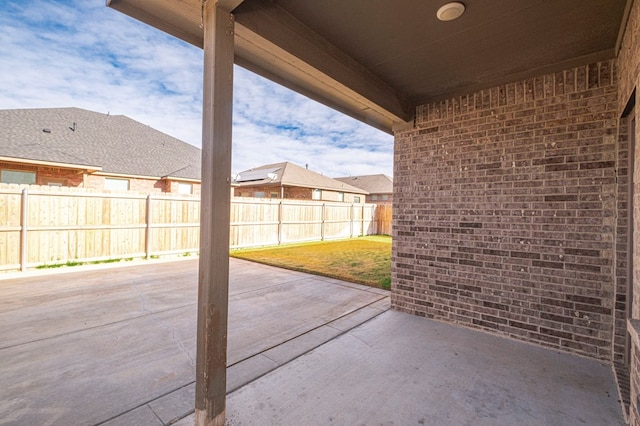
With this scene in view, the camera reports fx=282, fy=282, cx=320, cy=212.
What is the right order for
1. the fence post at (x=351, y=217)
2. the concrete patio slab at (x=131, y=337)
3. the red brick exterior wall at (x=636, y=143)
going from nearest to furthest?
the red brick exterior wall at (x=636, y=143) < the concrete patio slab at (x=131, y=337) < the fence post at (x=351, y=217)

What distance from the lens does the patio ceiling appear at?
2.23 metres

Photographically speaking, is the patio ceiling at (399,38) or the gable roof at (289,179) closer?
the patio ceiling at (399,38)

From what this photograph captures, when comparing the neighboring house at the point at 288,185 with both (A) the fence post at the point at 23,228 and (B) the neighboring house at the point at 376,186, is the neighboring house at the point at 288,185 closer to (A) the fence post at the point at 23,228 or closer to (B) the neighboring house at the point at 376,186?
(B) the neighboring house at the point at 376,186

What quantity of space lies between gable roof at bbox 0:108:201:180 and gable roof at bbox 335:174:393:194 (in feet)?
60.2

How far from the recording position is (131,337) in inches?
136

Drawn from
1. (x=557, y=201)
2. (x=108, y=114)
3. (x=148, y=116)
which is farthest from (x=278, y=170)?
(x=557, y=201)

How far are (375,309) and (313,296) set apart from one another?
1.26m

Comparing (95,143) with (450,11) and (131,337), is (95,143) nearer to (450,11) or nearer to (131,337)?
(131,337)

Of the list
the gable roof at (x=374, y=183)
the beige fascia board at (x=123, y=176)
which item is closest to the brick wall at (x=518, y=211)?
the beige fascia board at (x=123, y=176)

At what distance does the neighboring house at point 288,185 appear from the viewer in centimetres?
1912

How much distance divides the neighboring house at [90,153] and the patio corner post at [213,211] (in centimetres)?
1130

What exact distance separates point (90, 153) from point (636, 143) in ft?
49.7

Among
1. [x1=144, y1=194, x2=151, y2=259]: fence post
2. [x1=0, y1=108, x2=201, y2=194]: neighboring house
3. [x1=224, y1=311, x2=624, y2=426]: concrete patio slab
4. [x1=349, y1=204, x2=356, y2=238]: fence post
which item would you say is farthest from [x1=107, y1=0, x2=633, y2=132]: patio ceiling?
[x1=349, y1=204, x2=356, y2=238]: fence post

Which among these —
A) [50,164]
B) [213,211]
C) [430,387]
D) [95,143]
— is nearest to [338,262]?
[430,387]
